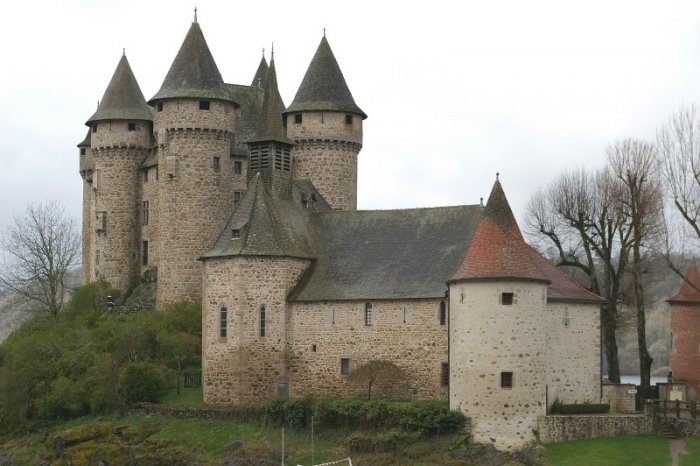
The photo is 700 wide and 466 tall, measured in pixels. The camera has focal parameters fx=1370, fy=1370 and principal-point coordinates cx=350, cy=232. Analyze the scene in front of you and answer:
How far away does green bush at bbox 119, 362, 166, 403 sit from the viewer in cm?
6128

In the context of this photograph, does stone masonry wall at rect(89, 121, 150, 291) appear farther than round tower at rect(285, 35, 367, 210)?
Yes

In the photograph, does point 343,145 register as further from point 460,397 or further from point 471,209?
point 460,397

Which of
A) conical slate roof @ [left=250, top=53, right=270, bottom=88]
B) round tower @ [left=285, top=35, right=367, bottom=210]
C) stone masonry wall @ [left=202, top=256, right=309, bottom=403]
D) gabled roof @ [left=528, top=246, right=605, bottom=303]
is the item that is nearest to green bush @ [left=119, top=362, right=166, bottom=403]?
stone masonry wall @ [left=202, top=256, right=309, bottom=403]

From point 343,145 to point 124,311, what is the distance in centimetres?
1467

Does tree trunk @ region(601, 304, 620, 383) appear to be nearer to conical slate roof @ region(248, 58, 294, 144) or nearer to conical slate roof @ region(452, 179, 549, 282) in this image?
conical slate roof @ region(452, 179, 549, 282)

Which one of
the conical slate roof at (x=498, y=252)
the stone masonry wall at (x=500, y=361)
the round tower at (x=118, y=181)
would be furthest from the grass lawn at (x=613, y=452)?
the round tower at (x=118, y=181)

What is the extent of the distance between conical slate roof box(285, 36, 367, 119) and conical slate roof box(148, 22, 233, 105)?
428 centimetres

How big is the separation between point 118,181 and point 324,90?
1276 cm

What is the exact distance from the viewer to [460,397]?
52.0 m

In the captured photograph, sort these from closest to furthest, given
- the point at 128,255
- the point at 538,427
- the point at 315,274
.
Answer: the point at 538,427, the point at 315,274, the point at 128,255

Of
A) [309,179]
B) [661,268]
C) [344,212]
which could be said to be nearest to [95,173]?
[309,179]

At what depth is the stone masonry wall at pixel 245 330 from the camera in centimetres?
5950

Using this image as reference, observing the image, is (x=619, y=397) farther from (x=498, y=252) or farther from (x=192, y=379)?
(x=192, y=379)

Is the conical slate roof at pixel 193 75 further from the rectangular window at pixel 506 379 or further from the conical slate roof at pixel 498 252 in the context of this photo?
the rectangular window at pixel 506 379
